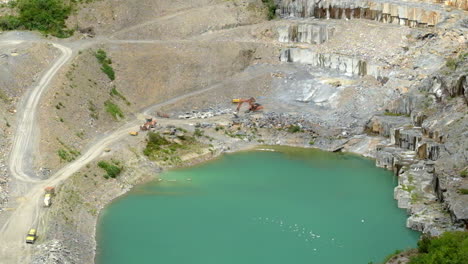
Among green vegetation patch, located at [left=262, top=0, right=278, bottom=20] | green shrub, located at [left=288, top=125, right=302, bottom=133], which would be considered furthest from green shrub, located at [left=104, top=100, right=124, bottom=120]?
green vegetation patch, located at [left=262, top=0, right=278, bottom=20]

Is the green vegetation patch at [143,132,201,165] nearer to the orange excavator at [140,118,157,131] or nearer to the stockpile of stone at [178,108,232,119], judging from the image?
→ the orange excavator at [140,118,157,131]

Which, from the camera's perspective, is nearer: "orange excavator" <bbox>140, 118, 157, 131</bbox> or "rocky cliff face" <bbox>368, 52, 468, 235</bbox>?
"rocky cliff face" <bbox>368, 52, 468, 235</bbox>

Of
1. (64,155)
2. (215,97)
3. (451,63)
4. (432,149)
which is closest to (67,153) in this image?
(64,155)

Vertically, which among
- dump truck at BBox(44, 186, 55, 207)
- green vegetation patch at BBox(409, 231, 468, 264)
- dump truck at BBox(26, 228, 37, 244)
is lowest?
dump truck at BBox(26, 228, 37, 244)

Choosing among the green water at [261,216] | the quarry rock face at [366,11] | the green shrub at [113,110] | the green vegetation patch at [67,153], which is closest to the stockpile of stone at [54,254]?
the green water at [261,216]

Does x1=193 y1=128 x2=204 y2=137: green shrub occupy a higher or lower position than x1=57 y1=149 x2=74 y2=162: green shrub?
lower

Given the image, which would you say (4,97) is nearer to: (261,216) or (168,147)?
(168,147)

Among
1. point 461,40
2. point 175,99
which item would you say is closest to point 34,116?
point 175,99
